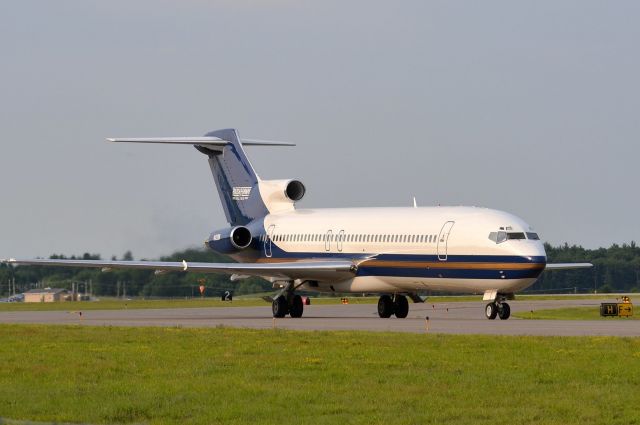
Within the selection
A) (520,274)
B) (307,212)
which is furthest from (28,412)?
(307,212)

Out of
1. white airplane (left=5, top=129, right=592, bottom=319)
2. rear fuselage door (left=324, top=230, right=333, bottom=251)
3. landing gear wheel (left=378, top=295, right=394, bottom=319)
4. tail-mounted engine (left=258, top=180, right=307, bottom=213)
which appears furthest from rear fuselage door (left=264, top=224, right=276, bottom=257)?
landing gear wheel (left=378, top=295, right=394, bottom=319)

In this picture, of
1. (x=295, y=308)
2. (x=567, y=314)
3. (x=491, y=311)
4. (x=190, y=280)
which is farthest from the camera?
(x=190, y=280)

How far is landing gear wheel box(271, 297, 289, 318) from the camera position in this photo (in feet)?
145

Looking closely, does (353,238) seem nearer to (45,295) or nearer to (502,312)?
(502,312)

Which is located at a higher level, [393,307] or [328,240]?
[328,240]

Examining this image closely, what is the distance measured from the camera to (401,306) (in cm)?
4384

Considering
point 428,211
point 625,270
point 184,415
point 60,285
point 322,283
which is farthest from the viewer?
point 625,270

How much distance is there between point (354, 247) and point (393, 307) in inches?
99.1

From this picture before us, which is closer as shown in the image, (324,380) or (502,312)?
(324,380)

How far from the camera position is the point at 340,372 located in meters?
20.1

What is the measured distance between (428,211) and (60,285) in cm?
4110

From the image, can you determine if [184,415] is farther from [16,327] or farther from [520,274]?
[520,274]

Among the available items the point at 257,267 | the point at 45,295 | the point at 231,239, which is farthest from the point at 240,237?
the point at 45,295

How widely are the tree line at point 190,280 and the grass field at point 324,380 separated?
114 feet
